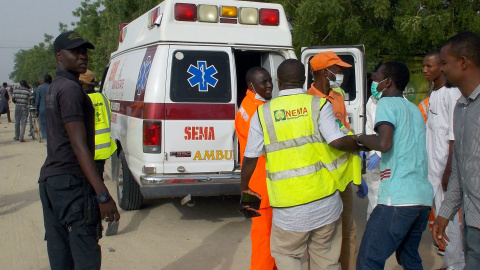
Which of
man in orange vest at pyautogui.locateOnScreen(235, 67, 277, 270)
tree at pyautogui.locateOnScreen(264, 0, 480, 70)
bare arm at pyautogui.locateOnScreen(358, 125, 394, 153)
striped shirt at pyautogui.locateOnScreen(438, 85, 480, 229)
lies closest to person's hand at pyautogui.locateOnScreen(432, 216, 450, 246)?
striped shirt at pyautogui.locateOnScreen(438, 85, 480, 229)

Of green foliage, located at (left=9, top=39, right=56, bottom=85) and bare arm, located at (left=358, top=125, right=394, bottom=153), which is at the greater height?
green foliage, located at (left=9, top=39, right=56, bottom=85)

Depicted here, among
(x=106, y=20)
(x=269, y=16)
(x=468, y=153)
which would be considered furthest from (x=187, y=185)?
(x=106, y=20)

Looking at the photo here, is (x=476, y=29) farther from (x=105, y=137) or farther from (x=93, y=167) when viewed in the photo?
(x=93, y=167)

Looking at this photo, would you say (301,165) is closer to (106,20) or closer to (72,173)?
(72,173)

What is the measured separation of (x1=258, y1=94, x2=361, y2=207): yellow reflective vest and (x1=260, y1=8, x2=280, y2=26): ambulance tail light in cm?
300

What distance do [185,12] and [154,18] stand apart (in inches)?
16.9

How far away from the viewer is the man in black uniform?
109 inches

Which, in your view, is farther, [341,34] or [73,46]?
A: [341,34]

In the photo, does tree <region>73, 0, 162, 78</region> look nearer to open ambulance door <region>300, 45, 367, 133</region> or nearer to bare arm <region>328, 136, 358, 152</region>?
open ambulance door <region>300, 45, 367, 133</region>

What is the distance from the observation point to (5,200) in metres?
7.24

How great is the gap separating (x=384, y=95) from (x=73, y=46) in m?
2.05

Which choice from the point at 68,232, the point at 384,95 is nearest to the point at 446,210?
the point at 384,95

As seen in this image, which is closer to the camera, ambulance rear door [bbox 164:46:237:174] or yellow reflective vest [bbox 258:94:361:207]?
yellow reflective vest [bbox 258:94:361:207]

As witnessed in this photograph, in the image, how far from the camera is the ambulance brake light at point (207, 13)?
544cm
